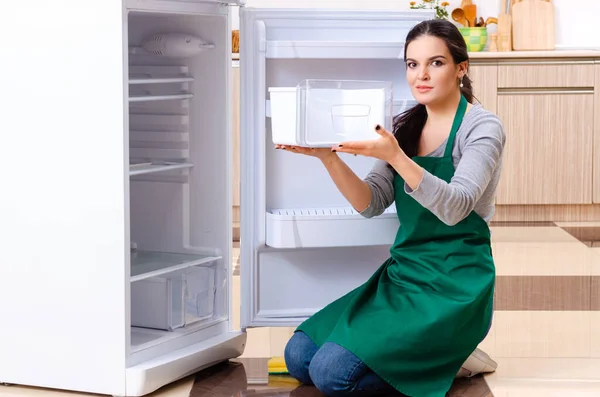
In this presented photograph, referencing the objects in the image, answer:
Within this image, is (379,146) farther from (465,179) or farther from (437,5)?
(437,5)

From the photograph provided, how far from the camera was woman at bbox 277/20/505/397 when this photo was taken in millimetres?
2143

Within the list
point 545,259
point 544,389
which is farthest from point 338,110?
point 545,259

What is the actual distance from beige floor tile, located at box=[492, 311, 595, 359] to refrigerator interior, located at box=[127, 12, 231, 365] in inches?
33.5

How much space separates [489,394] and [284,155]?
862mm

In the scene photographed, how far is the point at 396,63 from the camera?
102 inches

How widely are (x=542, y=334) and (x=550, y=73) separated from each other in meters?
2.32

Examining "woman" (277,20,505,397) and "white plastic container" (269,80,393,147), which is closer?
"white plastic container" (269,80,393,147)

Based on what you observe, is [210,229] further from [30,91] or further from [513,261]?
[513,261]

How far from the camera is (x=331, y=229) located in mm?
2512

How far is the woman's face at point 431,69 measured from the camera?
2.19 m

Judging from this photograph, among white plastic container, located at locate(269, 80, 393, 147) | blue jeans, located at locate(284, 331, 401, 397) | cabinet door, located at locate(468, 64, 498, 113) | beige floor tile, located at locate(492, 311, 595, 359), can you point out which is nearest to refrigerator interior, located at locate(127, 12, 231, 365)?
blue jeans, located at locate(284, 331, 401, 397)

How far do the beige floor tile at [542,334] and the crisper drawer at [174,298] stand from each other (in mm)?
831

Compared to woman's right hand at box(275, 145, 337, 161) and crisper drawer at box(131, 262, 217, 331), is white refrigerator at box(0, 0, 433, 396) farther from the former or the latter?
woman's right hand at box(275, 145, 337, 161)

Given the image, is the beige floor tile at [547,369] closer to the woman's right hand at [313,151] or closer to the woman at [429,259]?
the woman at [429,259]
